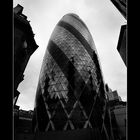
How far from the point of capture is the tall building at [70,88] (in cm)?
1314

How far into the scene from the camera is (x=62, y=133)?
9.25m

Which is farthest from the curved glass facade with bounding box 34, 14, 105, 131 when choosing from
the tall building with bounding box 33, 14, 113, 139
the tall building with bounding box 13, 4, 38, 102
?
the tall building with bounding box 13, 4, 38, 102

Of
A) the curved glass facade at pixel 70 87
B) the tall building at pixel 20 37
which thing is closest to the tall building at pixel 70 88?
the curved glass facade at pixel 70 87

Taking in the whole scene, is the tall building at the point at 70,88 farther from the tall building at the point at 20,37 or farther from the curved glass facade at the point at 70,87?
the tall building at the point at 20,37

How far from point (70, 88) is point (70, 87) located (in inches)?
3.7

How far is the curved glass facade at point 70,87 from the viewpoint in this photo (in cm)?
1318

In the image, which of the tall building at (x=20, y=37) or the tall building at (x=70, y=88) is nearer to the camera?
the tall building at (x=20, y=37)

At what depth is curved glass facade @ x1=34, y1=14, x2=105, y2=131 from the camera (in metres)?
13.2

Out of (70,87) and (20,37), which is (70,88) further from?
(20,37)

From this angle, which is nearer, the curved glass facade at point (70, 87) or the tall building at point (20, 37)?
the tall building at point (20, 37)
